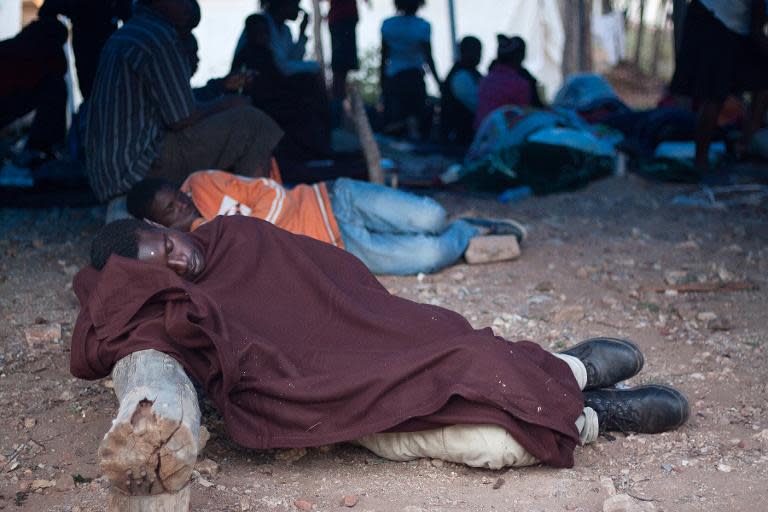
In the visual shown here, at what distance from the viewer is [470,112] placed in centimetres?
868

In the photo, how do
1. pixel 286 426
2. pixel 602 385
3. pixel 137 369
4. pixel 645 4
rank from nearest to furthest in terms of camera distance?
pixel 137 369 < pixel 286 426 < pixel 602 385 < pixel 645 4

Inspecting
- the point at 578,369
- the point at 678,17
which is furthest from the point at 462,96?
the point at 578,369

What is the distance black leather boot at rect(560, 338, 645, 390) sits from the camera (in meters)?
2.79

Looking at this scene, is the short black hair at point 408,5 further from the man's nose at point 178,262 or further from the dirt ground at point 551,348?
the man's nose at point 178,262

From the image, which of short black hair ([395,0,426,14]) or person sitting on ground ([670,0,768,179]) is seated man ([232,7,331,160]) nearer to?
short black hair ([395,0,426,14])

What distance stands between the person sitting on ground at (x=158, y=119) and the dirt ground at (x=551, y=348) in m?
0.64

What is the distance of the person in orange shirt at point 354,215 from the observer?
13.6ft

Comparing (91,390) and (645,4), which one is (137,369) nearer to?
(91,390)

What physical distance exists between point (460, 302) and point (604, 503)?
199cm

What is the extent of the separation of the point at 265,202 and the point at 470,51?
16.0 feet

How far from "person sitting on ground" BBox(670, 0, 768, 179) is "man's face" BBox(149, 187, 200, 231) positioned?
399 centimetres

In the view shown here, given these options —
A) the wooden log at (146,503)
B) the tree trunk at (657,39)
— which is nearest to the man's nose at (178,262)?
the wooden log at (146,503)

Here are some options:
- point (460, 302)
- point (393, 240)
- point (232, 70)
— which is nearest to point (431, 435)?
point (460, 302)

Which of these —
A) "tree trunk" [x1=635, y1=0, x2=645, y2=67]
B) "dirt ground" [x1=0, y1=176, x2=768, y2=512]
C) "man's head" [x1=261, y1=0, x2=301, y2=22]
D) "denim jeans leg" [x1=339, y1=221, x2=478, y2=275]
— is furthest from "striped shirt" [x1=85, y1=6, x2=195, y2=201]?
"tree trunk" [x1=635, y1=0, x2=645, y2=67]
